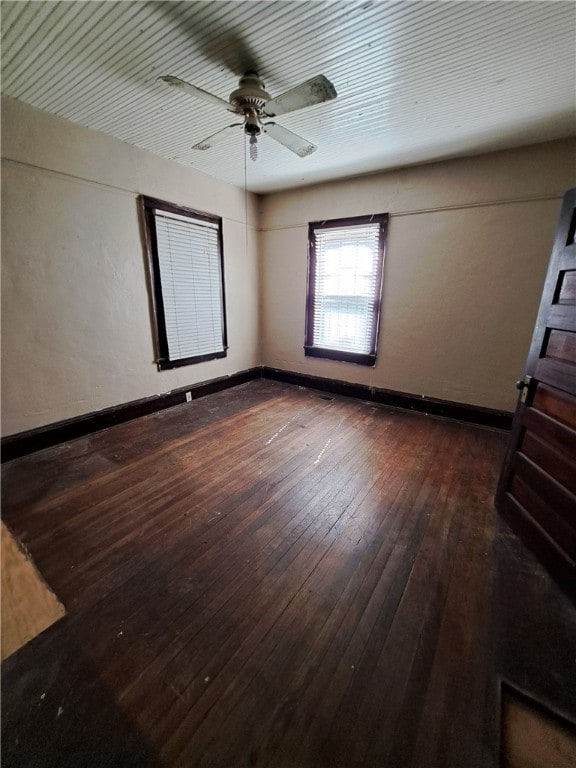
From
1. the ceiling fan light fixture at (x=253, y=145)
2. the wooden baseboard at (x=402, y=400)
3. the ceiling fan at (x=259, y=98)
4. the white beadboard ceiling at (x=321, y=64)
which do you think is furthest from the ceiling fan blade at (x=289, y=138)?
the wooden baseboard at (x=402, y=400)

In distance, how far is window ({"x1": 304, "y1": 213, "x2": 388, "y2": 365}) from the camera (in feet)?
12.2

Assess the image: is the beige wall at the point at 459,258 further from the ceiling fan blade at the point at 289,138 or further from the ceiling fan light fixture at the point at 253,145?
the ceiling fan light fixture at the point at 253,145

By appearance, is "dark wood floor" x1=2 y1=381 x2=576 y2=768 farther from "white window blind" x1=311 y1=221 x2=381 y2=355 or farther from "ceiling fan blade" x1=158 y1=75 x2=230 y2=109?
"ceiling fan blade" x1=158 y1=75 x2=230 y2=109

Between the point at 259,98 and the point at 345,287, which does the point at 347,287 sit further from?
the point at 259,98

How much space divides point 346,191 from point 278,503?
12.5ft

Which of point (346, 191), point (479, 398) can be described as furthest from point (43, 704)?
point (346, 191)

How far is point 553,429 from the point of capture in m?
1.62

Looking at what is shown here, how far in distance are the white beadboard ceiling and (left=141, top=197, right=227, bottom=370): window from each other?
0.78 metres

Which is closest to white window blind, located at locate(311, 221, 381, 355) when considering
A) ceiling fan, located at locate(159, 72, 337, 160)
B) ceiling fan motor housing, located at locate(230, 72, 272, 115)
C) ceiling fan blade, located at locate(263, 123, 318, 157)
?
ceiling fan blade, located at locate(263, 123, 318, 157)

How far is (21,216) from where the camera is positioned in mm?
2361

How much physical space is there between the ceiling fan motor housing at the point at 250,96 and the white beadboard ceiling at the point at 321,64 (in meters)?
0.07

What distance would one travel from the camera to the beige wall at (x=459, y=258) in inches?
112

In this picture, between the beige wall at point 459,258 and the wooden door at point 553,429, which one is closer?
the wooden door at point 553,429

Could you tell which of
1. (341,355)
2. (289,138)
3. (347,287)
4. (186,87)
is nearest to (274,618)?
(186,87)
